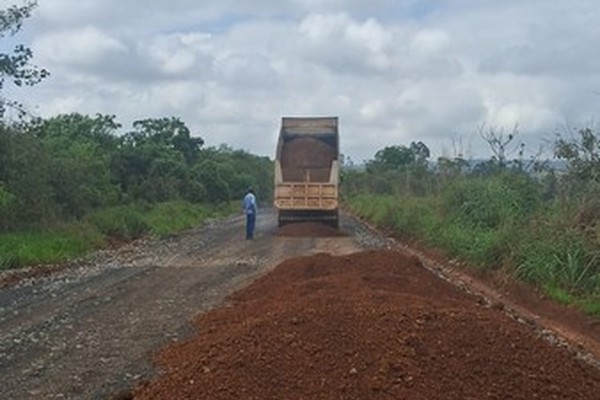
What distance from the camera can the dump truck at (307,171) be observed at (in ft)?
85.5

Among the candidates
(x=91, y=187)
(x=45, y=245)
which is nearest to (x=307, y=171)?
(x=91, y=187)

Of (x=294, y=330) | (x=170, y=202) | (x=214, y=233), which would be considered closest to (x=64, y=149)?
(x=214, y=233)

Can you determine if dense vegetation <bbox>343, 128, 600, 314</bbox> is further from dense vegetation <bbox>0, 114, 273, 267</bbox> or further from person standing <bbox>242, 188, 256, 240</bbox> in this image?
dense vegetation <bbox>0, 114, 273, 267</bbox>

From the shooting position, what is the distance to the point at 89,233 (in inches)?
913

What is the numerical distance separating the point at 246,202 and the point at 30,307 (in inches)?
502

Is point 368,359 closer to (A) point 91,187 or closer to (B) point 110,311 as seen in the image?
(B) point 110,311

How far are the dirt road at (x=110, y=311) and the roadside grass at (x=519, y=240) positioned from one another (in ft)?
8.56

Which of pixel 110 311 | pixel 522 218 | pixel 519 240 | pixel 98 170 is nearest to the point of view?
pixel 110 311

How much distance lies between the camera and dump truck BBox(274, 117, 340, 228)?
26062 millimetres

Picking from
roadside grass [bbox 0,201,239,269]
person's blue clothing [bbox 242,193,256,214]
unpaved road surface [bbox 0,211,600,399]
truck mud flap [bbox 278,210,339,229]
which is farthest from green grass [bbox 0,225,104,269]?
truck mud flap [bbox 278,210,339,229]

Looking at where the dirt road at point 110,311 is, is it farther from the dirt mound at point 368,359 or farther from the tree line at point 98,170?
the tree line at point 98,170

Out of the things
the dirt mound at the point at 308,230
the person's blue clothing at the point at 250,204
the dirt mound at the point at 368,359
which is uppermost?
the person's blue clothing at the point at 250,204

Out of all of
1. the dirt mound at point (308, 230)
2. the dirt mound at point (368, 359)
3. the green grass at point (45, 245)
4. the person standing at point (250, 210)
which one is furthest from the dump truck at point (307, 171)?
the dirt mound at point (368, 359)

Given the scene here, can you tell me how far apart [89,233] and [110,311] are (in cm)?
1163
